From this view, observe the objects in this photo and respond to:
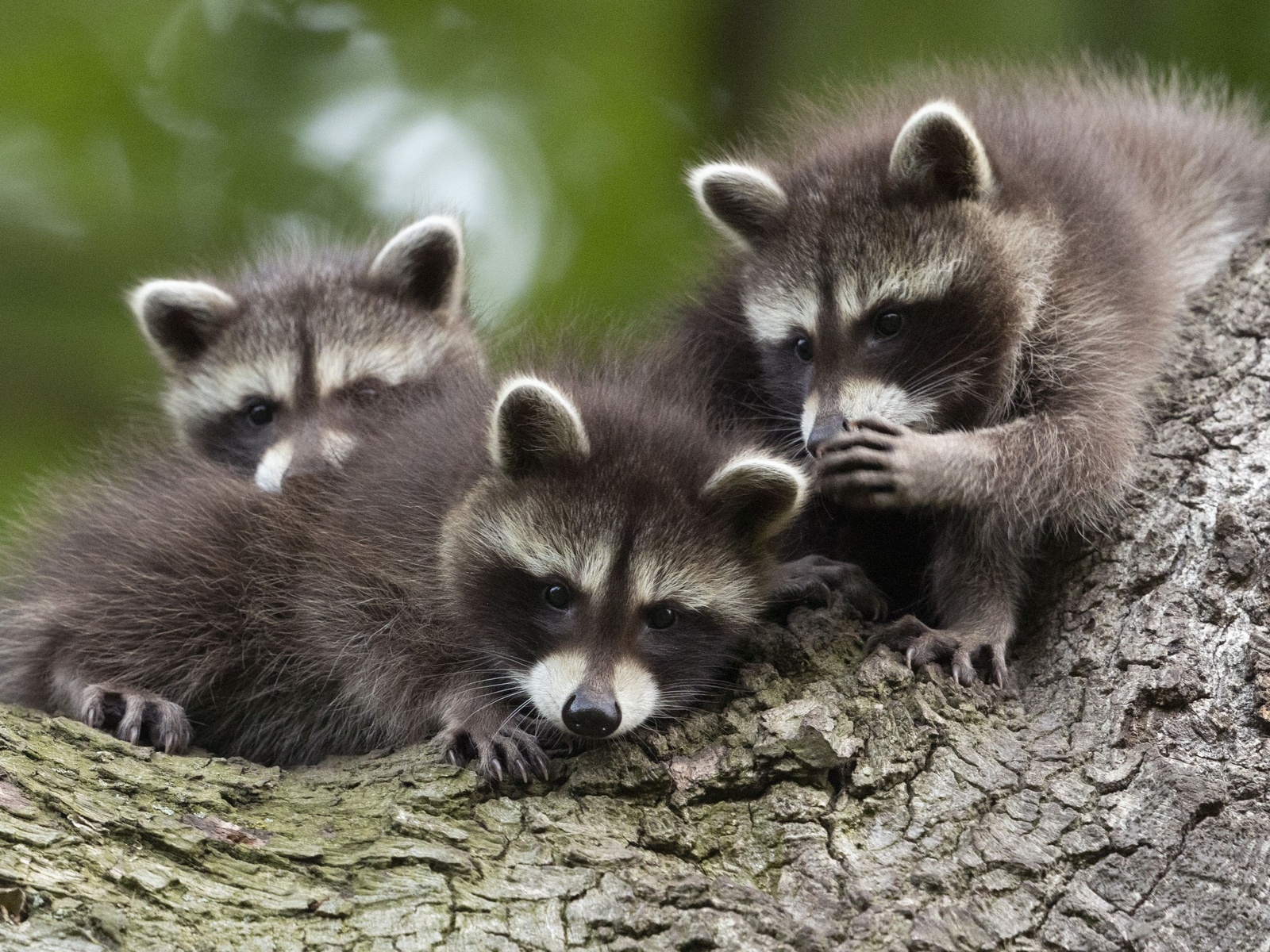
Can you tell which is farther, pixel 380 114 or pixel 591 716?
pixel 380 114

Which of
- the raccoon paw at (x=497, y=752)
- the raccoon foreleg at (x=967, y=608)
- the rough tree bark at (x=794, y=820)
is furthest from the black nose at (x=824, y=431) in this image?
the raccoon paw at (x=497, y=752)

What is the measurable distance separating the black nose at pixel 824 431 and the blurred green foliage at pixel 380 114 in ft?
4.85

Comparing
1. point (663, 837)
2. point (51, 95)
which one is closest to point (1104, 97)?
point (663, 837)

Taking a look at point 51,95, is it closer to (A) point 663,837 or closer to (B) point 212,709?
(B) point 212,709

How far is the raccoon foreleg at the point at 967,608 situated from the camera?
128 inches

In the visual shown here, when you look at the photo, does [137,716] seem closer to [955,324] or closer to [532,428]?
[532,428]

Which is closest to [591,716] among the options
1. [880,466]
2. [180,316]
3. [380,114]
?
[880,466]

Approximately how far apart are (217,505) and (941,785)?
7.01ft

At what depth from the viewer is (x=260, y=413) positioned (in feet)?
16.8

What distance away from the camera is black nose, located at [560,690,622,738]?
3035mm

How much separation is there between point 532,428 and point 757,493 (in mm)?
572

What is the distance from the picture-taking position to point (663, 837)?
9.11ft

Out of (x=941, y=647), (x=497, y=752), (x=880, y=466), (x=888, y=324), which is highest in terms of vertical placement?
(x=888, y=324)

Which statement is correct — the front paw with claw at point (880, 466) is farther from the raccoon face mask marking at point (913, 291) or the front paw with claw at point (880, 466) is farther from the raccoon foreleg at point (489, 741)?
the raccoon foreleg at point (489, 741)
